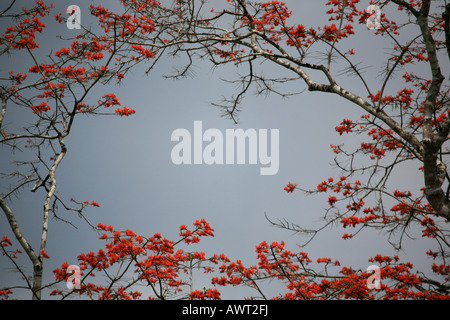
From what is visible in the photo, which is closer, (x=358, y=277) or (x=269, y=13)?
(x=358, y=277)

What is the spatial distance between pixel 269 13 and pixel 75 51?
3.36 metres

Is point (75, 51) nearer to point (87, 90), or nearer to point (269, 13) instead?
point (87, 90)

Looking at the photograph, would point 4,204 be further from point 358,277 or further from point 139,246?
point 358,277

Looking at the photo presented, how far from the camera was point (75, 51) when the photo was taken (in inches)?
244

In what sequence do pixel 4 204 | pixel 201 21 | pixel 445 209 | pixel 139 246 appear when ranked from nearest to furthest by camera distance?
pixel 445 209, pixel 139 246, pixel 4 204, pixel 201 21

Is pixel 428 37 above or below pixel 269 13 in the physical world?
→ below

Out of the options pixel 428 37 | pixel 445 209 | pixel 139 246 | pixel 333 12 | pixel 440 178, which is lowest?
pixel 139 246
